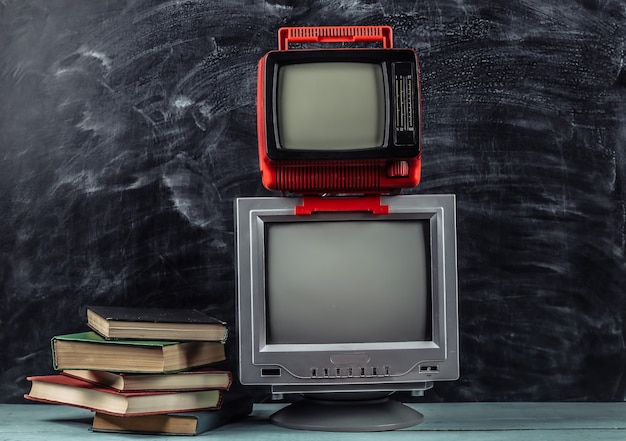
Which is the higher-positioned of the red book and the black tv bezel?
the black tv bezel

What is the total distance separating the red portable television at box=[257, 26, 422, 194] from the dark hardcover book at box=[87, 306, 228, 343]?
0.35m

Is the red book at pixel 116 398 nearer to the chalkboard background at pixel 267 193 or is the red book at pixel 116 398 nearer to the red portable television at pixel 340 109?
the chalkboard background at pixel 267 193

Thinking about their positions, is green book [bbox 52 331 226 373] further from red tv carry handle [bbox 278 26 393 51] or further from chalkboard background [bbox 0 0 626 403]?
red tv carry handle [bbox 278 26 393 51]

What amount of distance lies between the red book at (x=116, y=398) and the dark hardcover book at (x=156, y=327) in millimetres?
108

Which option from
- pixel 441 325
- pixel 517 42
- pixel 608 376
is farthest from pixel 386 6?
pixel 608 376

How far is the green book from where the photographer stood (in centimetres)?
160

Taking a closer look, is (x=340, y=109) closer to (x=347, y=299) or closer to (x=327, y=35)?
(x=327, y=35)

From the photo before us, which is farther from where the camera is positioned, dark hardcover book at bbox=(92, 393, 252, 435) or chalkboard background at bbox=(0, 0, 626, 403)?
chalkboard background at bbox=(0, 0, 626, 403)

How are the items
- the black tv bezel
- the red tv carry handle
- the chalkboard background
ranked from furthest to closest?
1. the chalkboard background
2. the red tv carry handle
3. the black tv bezel

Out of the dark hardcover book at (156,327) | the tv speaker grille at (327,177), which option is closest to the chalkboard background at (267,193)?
the dark hardcover book at (156,327)

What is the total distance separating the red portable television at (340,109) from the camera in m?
1.55

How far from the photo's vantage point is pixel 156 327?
1.65m

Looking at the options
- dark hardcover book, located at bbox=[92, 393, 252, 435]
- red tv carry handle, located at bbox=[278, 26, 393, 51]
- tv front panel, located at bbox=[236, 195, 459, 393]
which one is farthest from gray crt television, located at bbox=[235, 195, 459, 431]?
red tv carry handle, located at bbox=[278, 26, 393, 51]

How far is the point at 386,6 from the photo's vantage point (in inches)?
81.4
